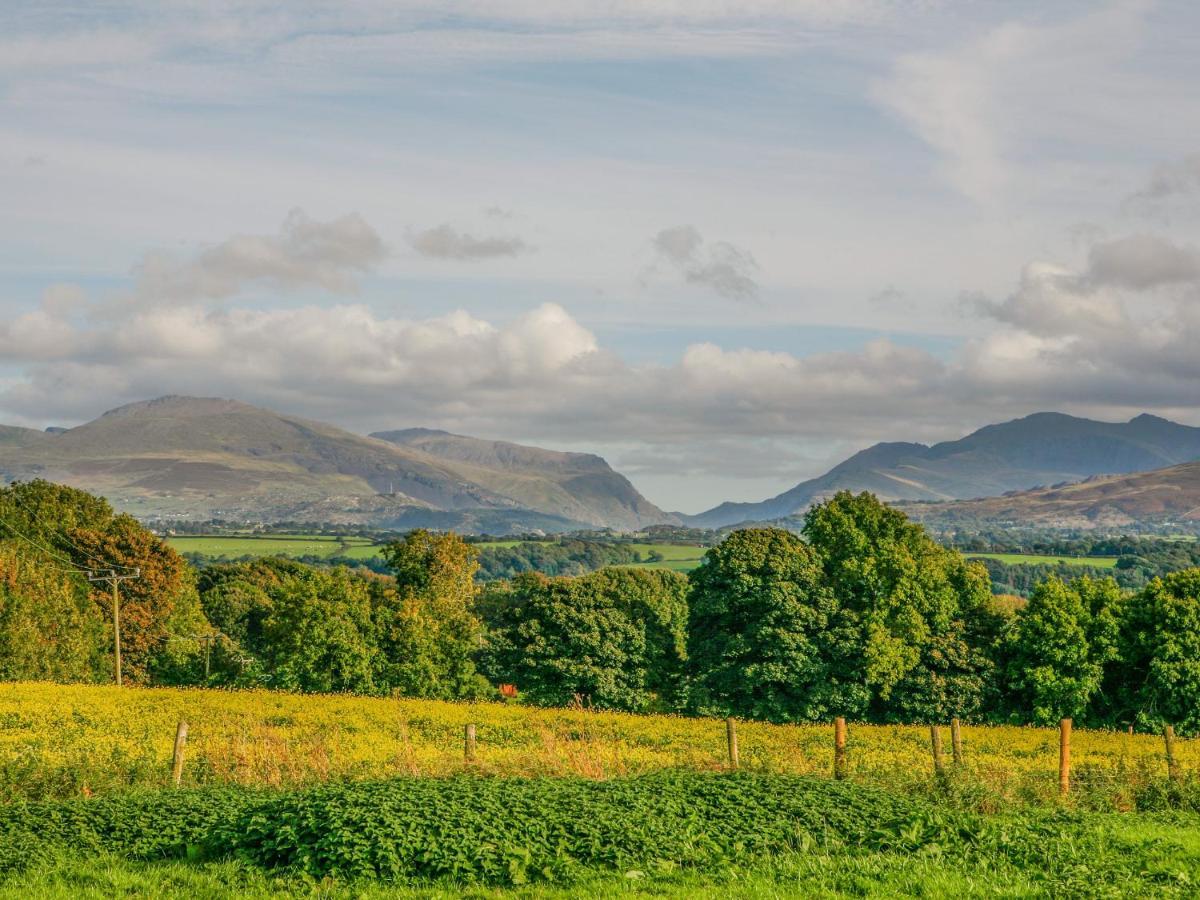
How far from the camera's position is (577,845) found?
17.8 m

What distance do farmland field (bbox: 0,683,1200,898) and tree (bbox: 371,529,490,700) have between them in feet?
154

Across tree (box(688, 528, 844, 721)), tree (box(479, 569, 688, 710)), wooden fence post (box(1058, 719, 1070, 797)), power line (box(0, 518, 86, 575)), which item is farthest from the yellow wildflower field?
power line (box(0, 518, 86, 575))

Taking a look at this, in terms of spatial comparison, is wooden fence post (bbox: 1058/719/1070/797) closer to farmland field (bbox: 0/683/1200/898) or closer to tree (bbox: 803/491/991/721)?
farmland field (bbox: 0/683/1200/898)

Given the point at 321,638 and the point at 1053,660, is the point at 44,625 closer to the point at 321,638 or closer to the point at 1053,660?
the point at 321,638

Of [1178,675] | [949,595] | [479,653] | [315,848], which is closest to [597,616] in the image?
[479,653]

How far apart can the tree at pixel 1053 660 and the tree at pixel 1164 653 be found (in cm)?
195

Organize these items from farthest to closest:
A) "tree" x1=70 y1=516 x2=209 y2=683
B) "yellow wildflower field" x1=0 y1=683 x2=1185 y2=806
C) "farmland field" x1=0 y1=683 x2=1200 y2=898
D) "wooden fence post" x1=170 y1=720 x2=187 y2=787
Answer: "tree" x1=70 y1=516 x2=209 y2=683 → "wooden fence post" x1=170 y1=720 x2=187 y2=787 → "yellow wildflower field" x1=0 y1=683 x2=1185 y2=806 → "farmland field" x1=0 y1=683 x2=1200 y2=898

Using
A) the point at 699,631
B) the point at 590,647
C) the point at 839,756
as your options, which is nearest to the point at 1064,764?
the point at 839,756

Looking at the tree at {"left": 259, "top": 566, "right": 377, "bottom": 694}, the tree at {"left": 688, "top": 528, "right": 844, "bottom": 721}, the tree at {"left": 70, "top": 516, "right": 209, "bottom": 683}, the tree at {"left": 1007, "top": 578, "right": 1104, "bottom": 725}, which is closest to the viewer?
the tree at {"left": 1007, "top": 578, "right": 1104, "bottom": 725}

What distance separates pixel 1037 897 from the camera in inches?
594

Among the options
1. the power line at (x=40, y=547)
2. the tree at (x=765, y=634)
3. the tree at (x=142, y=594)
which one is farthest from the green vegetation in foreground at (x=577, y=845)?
the power line at (x=40, y=547)

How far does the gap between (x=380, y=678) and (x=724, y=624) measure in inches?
1049

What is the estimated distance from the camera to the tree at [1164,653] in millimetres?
54906

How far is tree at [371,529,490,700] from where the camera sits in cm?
7444
